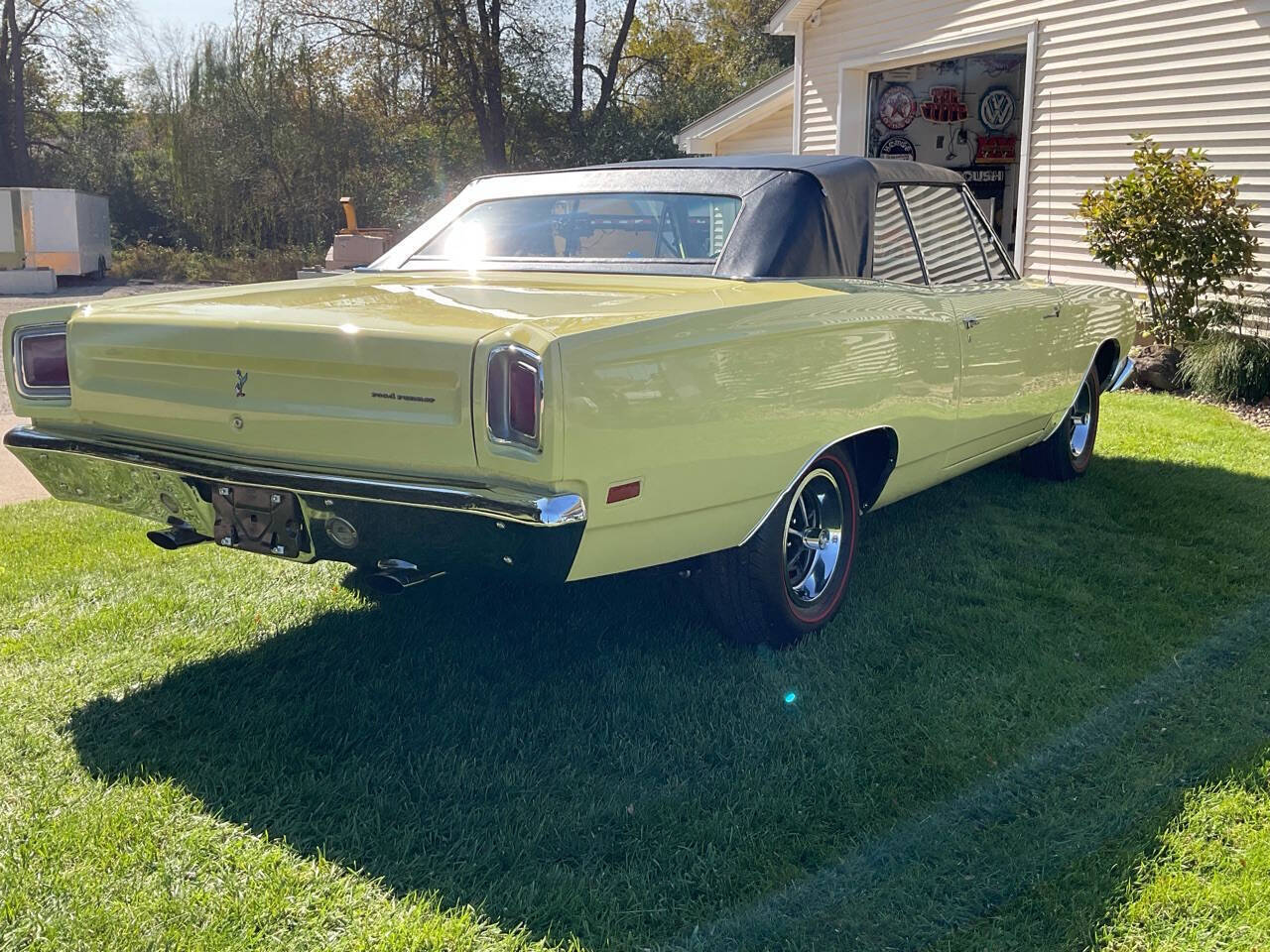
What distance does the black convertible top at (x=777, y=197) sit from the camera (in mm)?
3926

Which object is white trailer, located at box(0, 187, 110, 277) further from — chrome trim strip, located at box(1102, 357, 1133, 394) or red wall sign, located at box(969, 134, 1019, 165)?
chrome trim strip, located at box(1102, 357, 1133, 394)

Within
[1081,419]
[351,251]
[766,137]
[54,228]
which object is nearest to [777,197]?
[1081,419]

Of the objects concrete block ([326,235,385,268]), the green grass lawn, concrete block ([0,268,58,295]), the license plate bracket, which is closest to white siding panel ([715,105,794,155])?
concrete block ([326,235,385,268])

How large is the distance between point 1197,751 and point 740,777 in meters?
1.23

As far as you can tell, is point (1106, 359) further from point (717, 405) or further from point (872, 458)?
point (717, 405)

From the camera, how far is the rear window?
4094mm

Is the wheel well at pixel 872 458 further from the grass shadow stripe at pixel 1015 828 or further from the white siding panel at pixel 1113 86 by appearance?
the white siding panel at pixel 1113 86

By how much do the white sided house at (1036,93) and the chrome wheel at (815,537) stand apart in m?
6.92

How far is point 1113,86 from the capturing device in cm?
1054

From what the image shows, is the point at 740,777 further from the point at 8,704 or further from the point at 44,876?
the point at 8,704

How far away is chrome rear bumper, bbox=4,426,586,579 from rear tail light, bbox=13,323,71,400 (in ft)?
0.44

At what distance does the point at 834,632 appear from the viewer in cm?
393

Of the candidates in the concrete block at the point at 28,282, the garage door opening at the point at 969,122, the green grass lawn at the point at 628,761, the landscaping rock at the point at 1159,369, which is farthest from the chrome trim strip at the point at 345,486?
the concrete block at the point at 28,282

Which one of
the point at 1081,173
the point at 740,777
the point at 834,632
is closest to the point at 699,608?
the point at 834,632
